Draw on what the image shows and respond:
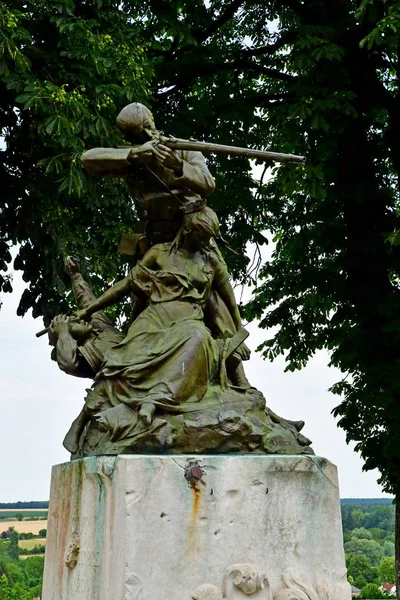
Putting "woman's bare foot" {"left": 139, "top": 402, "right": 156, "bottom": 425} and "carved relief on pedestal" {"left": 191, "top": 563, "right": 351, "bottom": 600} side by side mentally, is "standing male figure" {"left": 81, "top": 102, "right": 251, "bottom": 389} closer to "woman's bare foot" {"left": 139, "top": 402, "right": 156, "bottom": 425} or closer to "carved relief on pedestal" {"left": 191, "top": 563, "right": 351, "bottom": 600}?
"woman's bare foot" {"left": 139, "top": 402, "right": 156, "bottom": 425}

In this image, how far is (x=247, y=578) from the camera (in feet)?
17.5

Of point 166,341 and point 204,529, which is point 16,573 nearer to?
point 166,341

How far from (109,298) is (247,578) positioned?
6.91 feet

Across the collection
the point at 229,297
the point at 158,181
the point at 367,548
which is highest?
the point at 158,181

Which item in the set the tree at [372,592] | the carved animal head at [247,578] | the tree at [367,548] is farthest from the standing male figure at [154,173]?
the tree at [367,548]

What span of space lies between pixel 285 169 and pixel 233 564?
7477 millimetres

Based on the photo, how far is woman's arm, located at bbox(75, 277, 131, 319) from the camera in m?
6.56

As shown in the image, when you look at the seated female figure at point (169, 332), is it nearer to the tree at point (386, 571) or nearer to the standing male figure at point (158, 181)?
the standing male figure at point (158, 181)

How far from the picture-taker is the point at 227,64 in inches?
546

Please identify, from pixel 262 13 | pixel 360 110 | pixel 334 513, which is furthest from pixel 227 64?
pixel 334 513

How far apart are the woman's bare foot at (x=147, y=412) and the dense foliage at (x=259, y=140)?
12.8 ft

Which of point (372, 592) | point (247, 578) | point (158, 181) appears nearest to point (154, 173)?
point (158, 181)

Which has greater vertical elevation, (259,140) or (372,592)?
(259,140)

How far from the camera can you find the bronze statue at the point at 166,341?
18.5 feet
